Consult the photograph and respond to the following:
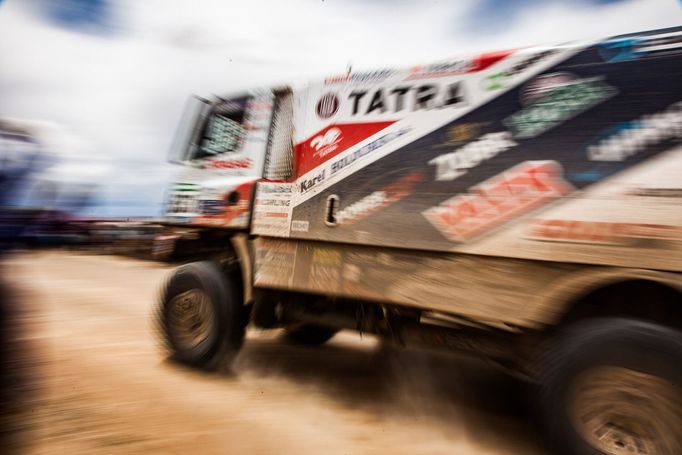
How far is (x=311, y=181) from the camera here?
3.70 meters

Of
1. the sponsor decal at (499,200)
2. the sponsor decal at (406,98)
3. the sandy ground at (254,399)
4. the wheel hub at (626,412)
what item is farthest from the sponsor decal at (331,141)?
the wheel hub at (626,412)

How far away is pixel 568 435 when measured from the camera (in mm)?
2533

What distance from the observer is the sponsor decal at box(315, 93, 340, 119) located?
3.67 metres

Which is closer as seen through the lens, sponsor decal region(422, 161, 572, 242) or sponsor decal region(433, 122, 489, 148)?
sponsor decal region(422, 161, 572, 242)

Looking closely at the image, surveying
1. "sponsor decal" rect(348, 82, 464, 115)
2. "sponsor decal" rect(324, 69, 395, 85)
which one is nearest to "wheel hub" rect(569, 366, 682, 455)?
"sponsor decal" rect(348, 82, 464, 115)

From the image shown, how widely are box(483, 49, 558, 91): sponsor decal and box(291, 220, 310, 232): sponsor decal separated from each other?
1.56 m

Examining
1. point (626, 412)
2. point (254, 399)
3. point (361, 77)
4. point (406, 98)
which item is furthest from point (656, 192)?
point (254, 399)

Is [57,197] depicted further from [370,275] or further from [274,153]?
[274,153]

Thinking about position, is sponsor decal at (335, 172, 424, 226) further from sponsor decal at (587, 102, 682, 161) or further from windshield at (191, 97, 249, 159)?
windshield at (191, 97, 249, 159)

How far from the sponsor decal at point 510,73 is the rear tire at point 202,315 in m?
2.59

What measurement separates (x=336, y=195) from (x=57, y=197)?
212 cm

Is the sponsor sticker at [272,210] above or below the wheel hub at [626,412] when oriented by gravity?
above

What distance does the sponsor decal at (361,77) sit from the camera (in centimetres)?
345

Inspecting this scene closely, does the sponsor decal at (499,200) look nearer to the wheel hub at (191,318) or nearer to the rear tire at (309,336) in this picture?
the wheel hub at (191,318)
